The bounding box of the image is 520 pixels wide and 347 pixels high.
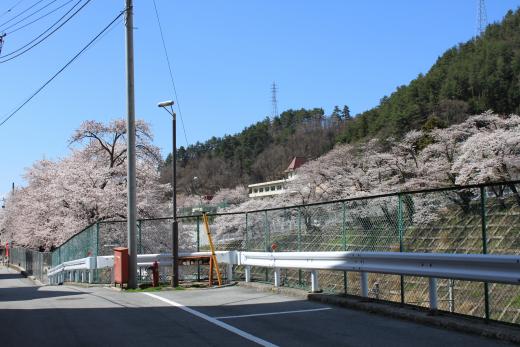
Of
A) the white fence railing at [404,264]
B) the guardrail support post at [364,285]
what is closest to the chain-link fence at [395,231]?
the white fence railing at [404,264]

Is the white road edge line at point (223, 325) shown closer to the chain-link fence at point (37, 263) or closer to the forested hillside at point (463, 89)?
the chain-link fence at point (37, 263)

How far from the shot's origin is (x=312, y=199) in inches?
2336

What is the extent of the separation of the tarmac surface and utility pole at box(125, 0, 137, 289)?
131 inches

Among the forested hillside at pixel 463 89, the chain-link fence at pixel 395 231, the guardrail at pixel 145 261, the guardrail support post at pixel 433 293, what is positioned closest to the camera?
the guardrail support post at pixel 433 293

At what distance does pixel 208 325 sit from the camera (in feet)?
28.6

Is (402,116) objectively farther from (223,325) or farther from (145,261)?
(223,325)

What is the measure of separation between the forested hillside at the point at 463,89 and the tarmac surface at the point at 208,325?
49.6m

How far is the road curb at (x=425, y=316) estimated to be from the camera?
282 inches

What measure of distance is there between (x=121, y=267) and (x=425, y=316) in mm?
9865

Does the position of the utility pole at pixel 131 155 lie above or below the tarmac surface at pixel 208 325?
above

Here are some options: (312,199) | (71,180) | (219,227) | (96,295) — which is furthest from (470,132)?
(96,295)

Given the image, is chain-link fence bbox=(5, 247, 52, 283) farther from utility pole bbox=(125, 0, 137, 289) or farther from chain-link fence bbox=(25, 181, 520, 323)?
utility pole bbox=(125, 0, 137, 289)

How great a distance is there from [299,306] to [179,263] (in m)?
6.82

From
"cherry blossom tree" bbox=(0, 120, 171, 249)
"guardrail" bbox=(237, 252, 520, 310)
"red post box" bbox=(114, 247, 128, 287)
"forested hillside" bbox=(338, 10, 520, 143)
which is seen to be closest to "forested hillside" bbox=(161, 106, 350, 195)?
"forested hillside" bbox=(338, 10, 520, 143)
